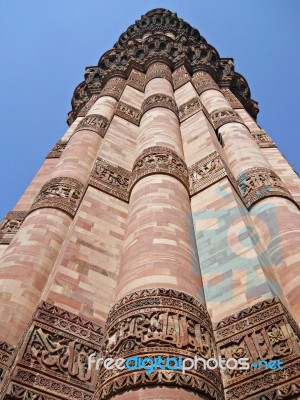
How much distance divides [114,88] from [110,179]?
7.77 meters

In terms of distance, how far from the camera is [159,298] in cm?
488

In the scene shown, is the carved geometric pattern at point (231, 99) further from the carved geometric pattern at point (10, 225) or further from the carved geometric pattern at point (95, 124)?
the carved geometric pattern at point (10, 225)

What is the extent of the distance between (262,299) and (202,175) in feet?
13.3

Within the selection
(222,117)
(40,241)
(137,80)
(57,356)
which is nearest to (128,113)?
(222,117)

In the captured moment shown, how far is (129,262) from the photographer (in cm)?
570

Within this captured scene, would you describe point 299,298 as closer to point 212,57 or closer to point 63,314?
point 63,314

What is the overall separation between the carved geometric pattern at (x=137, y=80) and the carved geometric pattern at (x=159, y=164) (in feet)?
24.3

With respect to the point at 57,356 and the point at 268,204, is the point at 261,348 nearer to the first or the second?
the point at 57,356

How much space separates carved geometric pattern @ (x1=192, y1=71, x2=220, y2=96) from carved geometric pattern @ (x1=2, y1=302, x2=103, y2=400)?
1194 cm

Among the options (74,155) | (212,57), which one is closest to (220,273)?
(74,155)

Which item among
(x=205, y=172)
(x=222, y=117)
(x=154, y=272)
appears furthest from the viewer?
(x=222, y=117)

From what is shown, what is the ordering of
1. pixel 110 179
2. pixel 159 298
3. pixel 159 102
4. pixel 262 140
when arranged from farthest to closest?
pixel 262 140, pixel 159 102, pixel 110 179, pixel 159 298

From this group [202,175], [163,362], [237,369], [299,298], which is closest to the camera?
[163,362]

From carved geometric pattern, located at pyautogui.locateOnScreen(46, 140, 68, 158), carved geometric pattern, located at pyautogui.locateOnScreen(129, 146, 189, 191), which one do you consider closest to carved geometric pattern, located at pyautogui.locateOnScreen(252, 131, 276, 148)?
carved geometric pattern, located at pyautogui.locateOnScreen(129, 146, 189, 191)
